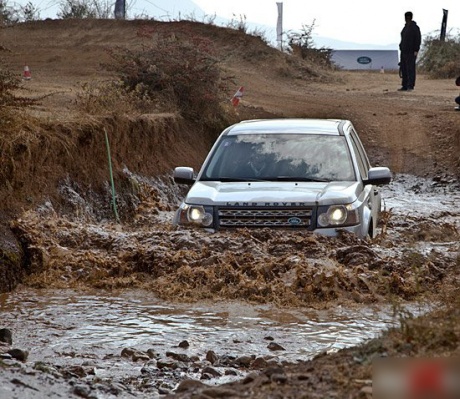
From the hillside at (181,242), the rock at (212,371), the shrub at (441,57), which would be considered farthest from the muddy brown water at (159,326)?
the shrub at (441,57)

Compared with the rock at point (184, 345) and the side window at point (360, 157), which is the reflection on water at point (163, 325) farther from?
the side window at point (360, 157)

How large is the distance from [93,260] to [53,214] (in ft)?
10.1

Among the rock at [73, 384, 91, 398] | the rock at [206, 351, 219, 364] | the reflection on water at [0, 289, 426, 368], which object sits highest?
the rock at [73, 384, 91, 398]

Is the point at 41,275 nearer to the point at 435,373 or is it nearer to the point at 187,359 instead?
the point at 187,359

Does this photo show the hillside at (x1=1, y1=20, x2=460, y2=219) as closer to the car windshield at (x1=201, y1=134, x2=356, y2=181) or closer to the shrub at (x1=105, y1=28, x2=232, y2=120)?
the shrub at (x1=105, y1=28, x2=232, y2=120)

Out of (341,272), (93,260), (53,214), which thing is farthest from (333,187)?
(53,214)

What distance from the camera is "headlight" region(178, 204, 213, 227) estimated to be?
1085cm

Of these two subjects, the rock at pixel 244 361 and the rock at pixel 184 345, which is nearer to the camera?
the rock at pixel 244 361

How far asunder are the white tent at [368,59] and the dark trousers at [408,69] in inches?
708

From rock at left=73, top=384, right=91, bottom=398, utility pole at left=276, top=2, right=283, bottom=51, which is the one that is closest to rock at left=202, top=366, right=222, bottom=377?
rock at left=73, top=384, right=91, bottom=398

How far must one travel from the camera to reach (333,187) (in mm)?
11070

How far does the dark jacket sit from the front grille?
69.4ft

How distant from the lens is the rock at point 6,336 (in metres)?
8.26

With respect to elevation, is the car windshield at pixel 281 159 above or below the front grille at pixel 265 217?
above
